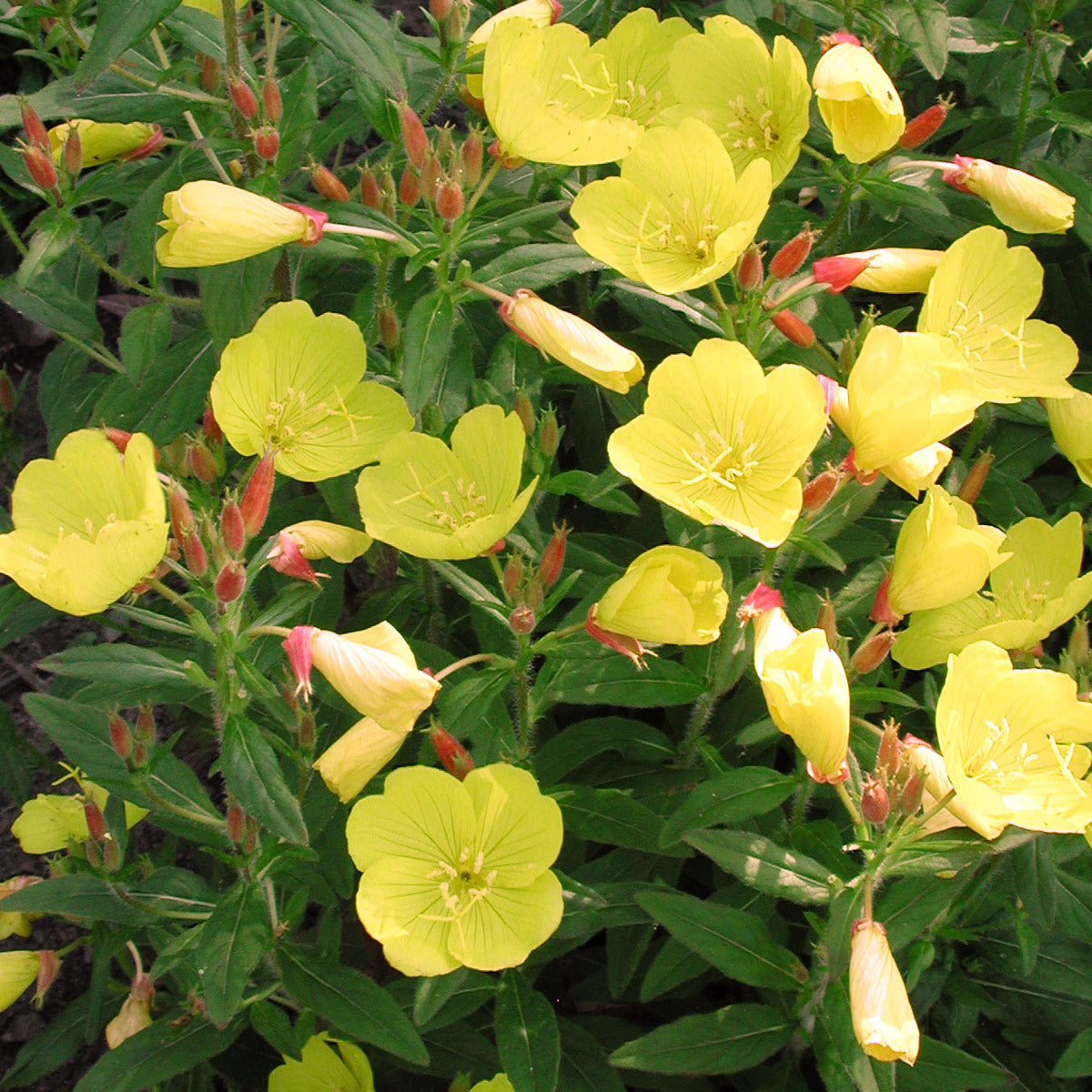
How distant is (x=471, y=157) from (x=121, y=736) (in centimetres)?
99

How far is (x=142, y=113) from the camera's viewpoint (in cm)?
191

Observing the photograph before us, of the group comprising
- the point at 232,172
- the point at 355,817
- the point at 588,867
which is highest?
the point at 232,172

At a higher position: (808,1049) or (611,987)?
(611,987)

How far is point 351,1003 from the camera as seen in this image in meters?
1.81

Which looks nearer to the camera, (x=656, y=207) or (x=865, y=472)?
(x=865, y=472)

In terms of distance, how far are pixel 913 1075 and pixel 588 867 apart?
1.96ft

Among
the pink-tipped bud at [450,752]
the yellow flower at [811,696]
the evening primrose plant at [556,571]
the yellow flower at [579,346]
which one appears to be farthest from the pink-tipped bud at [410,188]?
the yellow flower at [811,696]

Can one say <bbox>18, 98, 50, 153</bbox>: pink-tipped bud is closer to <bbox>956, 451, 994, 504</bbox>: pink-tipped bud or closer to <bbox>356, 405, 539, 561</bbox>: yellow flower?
<bbox>356, 405, 539, 561</bbox>: yellow flower

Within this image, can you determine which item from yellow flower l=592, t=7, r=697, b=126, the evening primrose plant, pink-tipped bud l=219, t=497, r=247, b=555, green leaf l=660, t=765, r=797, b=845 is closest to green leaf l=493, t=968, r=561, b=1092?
the evening primrose plant

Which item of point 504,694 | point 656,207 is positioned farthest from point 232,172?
point 504,694

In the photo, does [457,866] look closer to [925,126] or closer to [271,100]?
[271,100]

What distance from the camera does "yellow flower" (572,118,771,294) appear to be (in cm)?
173

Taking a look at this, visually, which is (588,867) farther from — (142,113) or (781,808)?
(142,113)

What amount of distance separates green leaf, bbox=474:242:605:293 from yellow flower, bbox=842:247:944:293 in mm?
416
